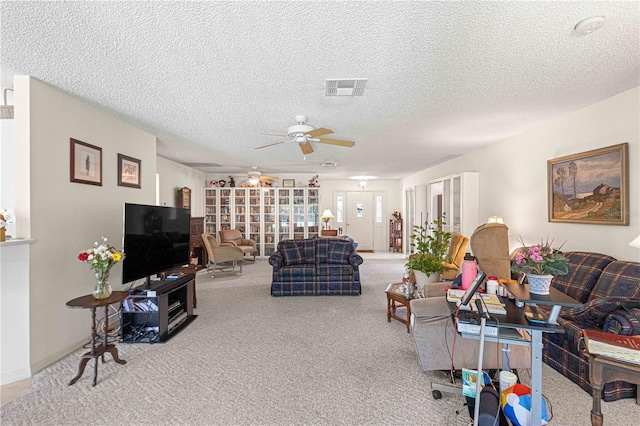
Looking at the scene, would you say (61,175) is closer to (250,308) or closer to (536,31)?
(250,308)

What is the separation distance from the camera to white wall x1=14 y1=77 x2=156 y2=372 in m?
2.55

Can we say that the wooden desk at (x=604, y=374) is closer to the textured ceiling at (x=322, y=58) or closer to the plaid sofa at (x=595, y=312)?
the plaid sofa at (x=595, y=312)

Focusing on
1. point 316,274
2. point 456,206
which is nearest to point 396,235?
point 456,206

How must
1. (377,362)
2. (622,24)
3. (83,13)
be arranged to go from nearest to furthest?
(83,13) < (622,24) < (377,362)

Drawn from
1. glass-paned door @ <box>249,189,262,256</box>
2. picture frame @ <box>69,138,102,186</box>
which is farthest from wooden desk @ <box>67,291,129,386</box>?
glass-paned door @ <box>249,189,262,256</box>

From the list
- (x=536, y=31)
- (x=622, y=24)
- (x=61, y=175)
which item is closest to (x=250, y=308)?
(x=61, y=175)

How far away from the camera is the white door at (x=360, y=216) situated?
1025 centimetres

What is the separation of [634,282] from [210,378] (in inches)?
141

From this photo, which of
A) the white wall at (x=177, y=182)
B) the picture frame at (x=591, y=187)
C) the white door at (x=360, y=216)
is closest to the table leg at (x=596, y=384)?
the picture frame at (x=591, y=187)

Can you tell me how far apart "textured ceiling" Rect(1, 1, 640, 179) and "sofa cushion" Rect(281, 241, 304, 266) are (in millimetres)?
2160

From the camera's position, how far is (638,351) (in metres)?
1.79

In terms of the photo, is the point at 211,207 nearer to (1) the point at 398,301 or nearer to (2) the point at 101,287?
(2) the point at 101,287

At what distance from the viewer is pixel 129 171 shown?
3838mm

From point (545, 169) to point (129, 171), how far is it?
5381 millimetres
